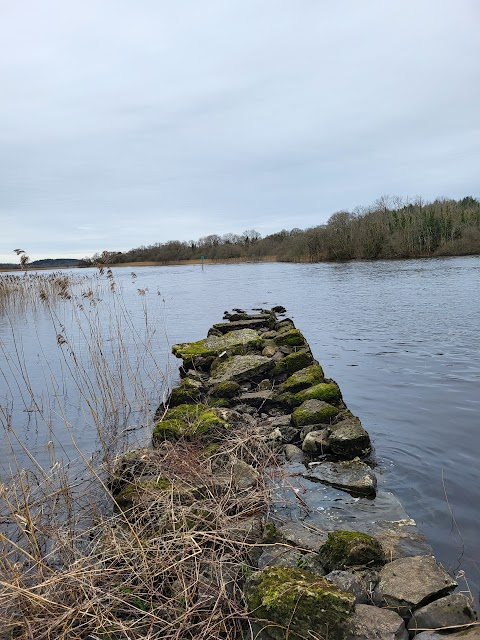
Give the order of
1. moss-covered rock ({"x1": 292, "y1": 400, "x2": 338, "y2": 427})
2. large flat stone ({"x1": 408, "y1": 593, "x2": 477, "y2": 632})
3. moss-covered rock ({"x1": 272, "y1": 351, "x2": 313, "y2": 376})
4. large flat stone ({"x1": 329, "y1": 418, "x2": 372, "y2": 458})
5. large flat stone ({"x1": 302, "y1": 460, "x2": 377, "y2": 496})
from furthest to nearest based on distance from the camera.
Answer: moss-covered rock ({"x1": 272, "y1": 351, "x2": 313, "y2": 376})
moss-covered rock ({"x1": 292, "y1": 400, "x2": 338, "y2": 427})
large flat stone ({"x1": 329, "y1": 418, "x2": 372, "y2": 458})
large flat stone ({"x1": 302, "y1": 460, "x2": 377, "y2": 496})
large flat stone ({"x1": 408, "y1": 593, "x2": 477, "y2": 632})

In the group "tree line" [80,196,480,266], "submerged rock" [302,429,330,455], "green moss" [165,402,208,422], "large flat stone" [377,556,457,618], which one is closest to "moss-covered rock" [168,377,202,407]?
"green moss" [165,402,208,422]

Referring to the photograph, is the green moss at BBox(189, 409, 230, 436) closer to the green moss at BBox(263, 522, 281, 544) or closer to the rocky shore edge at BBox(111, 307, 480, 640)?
the rocky shore edge at BBox(111, 307, 480, 640)

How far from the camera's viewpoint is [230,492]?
418 centimetres

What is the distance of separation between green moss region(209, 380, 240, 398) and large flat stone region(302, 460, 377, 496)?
276cm

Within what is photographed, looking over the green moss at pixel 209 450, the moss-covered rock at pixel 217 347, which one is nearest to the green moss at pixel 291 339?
the moss-covered rock at pixel 217 347

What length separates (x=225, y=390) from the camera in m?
7.77

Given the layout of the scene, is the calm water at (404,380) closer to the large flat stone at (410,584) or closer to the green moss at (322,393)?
the large flat stone at (410,584)

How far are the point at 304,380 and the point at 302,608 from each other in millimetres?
4807

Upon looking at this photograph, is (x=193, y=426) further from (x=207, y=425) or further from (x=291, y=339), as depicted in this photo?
(x=291, y=339)

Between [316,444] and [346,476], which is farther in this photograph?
[316,444]

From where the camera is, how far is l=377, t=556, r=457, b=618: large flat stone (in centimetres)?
289

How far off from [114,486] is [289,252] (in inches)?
2527

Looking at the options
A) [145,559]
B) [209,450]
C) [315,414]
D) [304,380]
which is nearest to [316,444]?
[315,414]

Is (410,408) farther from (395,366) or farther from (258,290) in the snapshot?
(258,290)
